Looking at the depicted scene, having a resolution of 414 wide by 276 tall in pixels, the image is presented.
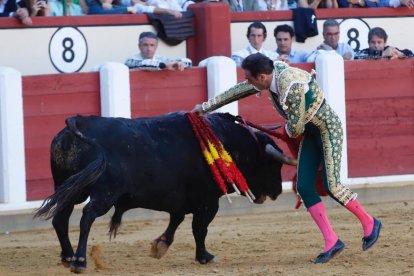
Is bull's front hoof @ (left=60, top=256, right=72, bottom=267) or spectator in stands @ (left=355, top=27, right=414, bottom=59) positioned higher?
spectator in stands @ (left=355, top=27, right=414, bottom=59)

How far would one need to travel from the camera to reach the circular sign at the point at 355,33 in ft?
35.2

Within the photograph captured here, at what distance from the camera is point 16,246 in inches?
304

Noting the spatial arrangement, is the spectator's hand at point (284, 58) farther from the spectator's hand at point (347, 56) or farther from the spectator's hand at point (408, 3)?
the spectator's hand at point (408, 3)

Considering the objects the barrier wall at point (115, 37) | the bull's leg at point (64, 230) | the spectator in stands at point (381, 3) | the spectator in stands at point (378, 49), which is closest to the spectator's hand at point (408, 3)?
the spectator in stands at point (381, 3)

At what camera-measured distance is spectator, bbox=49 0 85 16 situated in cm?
959

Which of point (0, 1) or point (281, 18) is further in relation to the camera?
point (281, 18)

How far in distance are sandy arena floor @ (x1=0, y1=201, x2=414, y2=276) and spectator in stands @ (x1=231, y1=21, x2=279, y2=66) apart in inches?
51.4

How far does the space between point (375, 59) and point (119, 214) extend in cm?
417

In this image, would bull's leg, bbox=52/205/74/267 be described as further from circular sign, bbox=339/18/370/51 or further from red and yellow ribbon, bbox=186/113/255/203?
circular sign, bbox=339/18/370/51

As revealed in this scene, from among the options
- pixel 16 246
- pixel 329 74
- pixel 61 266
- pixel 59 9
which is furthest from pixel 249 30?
pixel 61 266

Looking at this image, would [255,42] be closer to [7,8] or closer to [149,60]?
[149,60]

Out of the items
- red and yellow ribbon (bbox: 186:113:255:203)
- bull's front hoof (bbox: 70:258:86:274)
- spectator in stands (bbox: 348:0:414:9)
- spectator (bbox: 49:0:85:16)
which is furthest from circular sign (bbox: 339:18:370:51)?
bull's front hoof (bbox: 70:258:86:274)

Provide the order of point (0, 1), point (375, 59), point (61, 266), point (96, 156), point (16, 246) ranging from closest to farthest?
point (96, 156) → point (61, 266) → point (16, 246) → point (0, 1) → point (375, 59)

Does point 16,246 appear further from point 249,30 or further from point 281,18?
point 281,18
